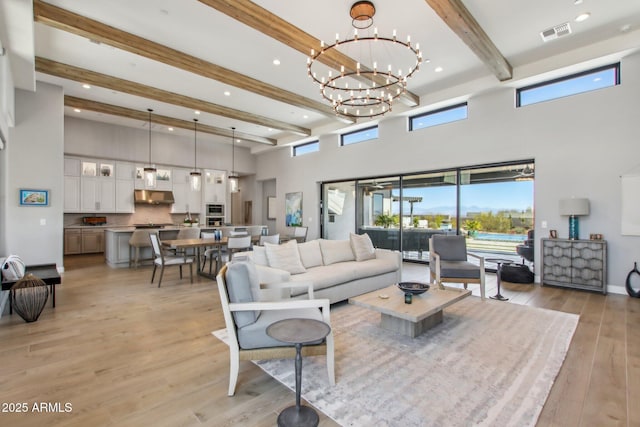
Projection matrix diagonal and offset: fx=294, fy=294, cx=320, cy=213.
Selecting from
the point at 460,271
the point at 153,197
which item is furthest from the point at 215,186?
the point at 460,271

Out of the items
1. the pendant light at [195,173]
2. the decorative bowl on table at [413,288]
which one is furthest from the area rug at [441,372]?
the pendant light at [195,173]

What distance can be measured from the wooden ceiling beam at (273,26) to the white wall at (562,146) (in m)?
3.10

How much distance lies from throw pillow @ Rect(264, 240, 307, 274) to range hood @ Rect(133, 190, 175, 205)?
7.51 m

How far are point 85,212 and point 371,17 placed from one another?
953 centimetres

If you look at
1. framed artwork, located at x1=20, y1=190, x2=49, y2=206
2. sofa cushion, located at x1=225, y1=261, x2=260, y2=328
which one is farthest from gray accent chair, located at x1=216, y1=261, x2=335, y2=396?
→ framed artwork, located at x1=20, y1=190, x2=49, y2=206

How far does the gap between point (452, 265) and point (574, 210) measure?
236cm

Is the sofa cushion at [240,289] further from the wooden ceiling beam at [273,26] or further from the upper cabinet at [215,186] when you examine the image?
the upper cabinet at [215,186]

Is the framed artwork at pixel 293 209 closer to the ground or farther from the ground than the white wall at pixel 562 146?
closer to the ground

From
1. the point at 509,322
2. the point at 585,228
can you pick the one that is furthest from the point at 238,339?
the point at 585,228

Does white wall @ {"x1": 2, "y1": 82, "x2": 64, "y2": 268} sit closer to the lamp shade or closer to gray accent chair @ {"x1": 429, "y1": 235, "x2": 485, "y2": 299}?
gray accent chair @ {"x1": 429, "y1": 235, "x2": 485, "y2": 299}

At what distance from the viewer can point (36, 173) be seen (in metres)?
6.01

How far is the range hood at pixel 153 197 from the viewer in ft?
31.5

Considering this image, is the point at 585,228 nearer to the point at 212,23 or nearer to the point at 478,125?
the point at 478,125

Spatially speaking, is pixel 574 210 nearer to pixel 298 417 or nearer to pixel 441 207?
pixel 441 207
